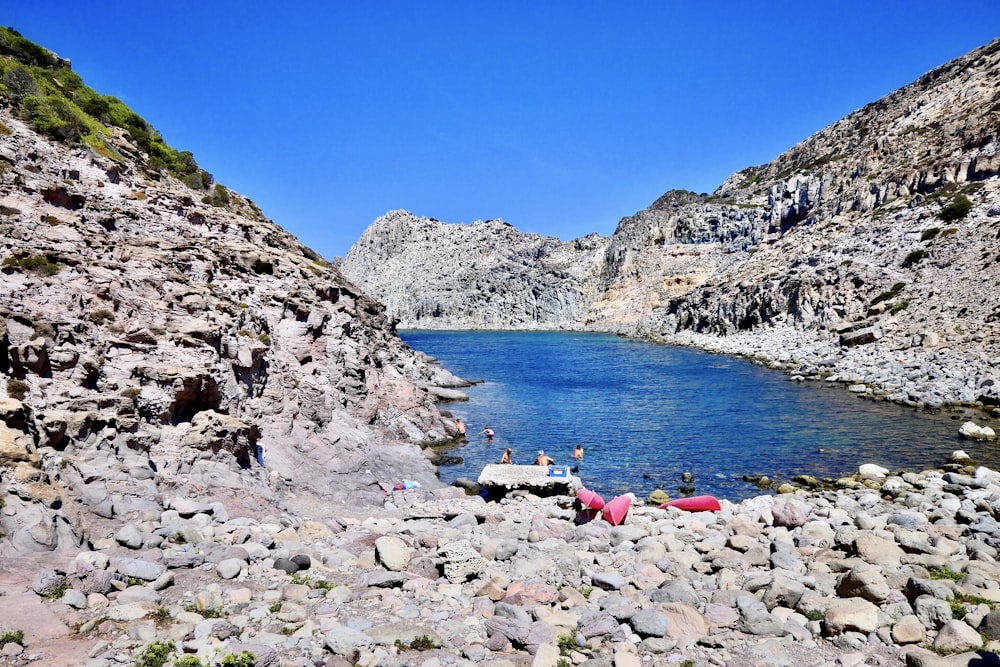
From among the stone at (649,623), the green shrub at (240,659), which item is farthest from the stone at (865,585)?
the green shrub at (240,659)

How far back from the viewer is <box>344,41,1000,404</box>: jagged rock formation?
4838 cm

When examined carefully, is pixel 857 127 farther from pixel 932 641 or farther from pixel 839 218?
pixel 932 641

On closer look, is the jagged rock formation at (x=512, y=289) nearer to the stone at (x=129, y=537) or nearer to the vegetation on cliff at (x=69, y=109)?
the vegetation on cliff at (x=69, y=109)

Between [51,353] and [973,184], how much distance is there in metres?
93.2

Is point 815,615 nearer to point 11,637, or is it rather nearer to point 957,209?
point 11,637

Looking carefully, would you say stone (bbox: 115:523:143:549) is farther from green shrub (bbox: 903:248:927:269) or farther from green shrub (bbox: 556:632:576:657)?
green shrub (bbox: 903:248:927:269)

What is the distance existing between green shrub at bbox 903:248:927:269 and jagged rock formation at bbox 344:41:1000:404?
0.16 m

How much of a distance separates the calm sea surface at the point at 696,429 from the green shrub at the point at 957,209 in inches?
1270

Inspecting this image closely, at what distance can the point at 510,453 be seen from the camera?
2844cm

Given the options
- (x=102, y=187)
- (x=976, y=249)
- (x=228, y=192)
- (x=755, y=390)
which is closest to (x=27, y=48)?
(x=228, y=192)

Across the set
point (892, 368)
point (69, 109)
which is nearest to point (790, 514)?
point (69, 109)

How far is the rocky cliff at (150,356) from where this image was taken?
12141mm

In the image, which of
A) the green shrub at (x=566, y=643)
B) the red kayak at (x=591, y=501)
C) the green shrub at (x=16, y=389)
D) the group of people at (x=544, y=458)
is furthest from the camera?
the group of people at (x=544, y=458)

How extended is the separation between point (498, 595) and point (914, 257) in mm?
72753
